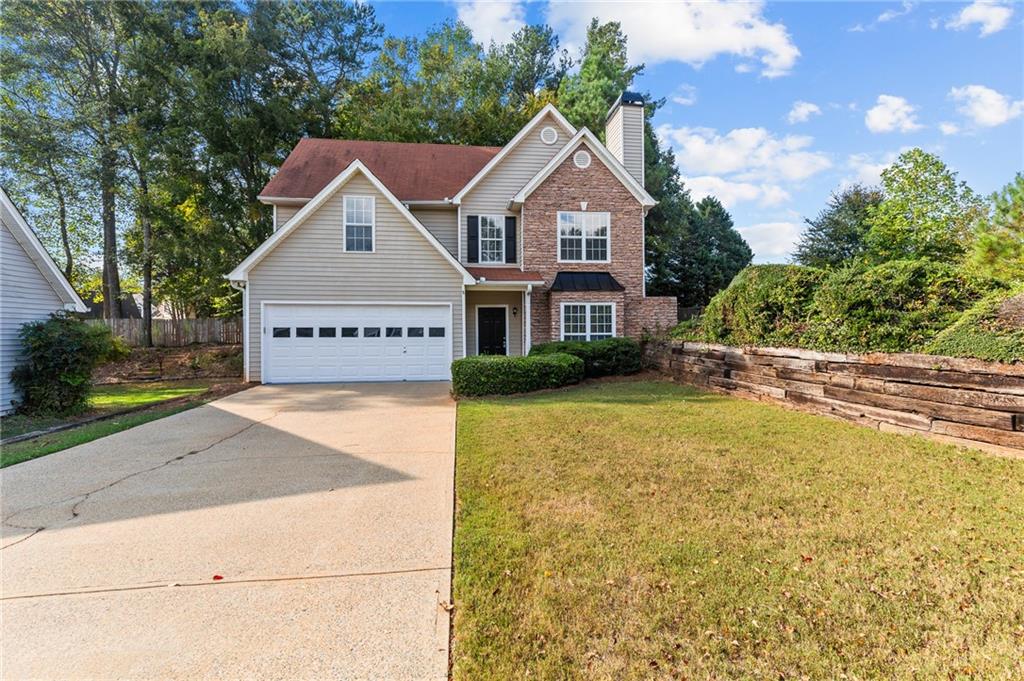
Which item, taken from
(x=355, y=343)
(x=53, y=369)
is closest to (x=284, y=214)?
(x=355, y=343)

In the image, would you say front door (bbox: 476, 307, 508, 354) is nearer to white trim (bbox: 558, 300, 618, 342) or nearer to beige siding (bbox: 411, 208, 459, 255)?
white trim (bbox: 558, 300, 618, 342)

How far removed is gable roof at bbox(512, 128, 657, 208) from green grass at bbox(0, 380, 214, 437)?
1119 cm

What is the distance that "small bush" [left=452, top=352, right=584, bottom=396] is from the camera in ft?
33.4

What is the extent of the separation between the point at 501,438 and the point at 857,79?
12217mm

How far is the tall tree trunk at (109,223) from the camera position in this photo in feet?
65.4

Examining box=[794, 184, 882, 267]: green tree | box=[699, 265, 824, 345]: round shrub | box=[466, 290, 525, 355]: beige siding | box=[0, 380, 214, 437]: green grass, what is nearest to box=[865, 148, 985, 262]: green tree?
box=[794, 184, 882, 267]: green tree

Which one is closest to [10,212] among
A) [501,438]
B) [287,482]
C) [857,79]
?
[287,482]

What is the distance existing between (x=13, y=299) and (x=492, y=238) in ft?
39.0

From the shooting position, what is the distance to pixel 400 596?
276 cm

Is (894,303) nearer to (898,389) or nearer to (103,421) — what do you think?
(898,389)

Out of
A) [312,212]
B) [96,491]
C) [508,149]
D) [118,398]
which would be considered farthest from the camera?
[508,149]

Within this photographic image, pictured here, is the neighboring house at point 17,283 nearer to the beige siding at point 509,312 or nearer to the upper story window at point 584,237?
the beige siding at point 509,312

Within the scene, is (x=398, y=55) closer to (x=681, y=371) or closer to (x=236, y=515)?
(x=681, y=371)

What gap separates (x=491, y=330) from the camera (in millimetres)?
16328
